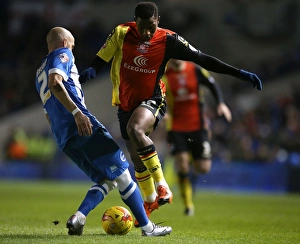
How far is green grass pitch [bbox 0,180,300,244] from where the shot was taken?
717 centimetres

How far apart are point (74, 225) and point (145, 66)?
6.70 ft

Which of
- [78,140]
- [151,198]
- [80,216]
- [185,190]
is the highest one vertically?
[78,140]

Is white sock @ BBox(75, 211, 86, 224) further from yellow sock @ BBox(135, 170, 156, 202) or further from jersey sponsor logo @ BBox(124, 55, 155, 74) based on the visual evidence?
jersey sponsor logo @ BBox(124, 55, 155, 74)

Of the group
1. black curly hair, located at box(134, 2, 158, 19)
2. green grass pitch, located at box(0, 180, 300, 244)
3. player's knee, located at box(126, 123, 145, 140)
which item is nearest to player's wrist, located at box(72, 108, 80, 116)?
player's knee, located at box(126, 123, 145, 140)

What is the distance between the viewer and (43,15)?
1231 inches

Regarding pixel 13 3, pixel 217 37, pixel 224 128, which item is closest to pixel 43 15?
pixel 13 3

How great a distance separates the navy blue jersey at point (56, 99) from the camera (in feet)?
22.8

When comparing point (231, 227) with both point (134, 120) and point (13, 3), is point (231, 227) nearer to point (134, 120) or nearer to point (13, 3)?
point (134, 120)

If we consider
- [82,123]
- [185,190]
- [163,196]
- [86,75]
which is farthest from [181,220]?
[82,123]

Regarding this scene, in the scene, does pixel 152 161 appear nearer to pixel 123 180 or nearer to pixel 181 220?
pixel 123 180

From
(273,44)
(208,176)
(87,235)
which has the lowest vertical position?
(208,176)

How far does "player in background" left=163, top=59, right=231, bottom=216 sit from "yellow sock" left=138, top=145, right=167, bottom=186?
4.68 metres

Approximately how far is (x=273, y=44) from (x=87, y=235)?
2222 centimetres

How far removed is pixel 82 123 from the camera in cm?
675
